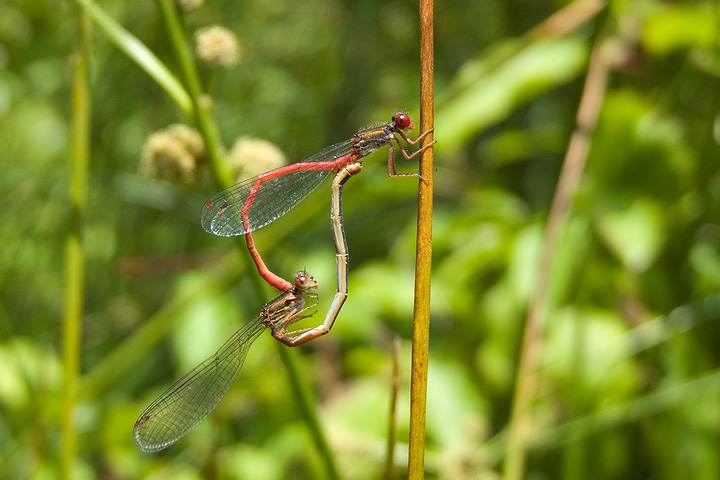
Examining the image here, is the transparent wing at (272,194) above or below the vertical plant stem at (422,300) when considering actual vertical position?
above

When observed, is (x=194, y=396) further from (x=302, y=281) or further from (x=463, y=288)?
(x=463, y=288)

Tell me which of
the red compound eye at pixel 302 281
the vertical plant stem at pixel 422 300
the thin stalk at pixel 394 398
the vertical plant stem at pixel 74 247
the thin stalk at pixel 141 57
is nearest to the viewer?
the vertical plant stem at pixel 422 300

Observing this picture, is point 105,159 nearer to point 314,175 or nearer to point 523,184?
point 314,175

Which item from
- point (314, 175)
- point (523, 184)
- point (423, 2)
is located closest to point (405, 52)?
point (523, 184)

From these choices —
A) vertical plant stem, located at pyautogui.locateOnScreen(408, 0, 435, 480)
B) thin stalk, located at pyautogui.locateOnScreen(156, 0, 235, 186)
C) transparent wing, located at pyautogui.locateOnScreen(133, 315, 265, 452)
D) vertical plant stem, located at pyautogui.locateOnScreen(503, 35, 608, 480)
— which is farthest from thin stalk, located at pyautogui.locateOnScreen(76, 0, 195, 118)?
vertical plant stem, located at pyautogui.locateOnScreen(503, 35, 608, 480)

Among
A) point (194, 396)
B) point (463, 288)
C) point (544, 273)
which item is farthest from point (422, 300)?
point (463, 288)

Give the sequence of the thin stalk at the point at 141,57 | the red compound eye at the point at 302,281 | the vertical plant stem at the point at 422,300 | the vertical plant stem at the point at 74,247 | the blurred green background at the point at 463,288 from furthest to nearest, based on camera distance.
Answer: the blurred green background at the point at 463,288, the red compound eye at the point at 302,281, the vertical plant stem at the point at 74,247, the thin stalk at the point at 141,57, the vertical plant stem at the point at 422,300

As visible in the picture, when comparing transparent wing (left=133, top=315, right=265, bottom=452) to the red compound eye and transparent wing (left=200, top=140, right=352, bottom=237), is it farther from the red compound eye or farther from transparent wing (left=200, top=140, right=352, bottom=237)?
transparent wing (left=200, top=140, right=352, bottom=237)

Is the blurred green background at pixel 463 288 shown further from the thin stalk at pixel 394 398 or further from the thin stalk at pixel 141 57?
the thin stalk at pixel 394 398

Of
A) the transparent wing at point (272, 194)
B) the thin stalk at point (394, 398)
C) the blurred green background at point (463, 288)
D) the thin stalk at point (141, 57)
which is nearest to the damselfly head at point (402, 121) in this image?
the transparent wing at point (272, 194)
